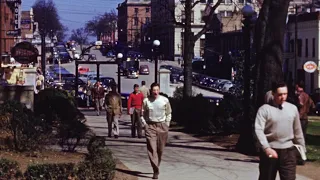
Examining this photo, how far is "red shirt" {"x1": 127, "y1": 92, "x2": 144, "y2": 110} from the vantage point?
20.4m

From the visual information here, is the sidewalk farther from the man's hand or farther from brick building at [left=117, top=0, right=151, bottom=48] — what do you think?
brick building at [left=117, top=0, right=151, bottom=48]

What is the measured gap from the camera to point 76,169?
1077 cm

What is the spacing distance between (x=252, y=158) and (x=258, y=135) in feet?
23.8

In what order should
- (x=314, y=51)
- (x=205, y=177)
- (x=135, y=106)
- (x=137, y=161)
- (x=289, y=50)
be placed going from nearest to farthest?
1. (x=205, y=177)
2. (x=137, y=161)
3. (x=135, y=106)
4. (x=314, y=51)
5. (x=289, y=50)

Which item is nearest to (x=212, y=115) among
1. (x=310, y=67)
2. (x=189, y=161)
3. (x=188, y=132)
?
(x=188, y=132)

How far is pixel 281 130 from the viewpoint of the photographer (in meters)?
8.63

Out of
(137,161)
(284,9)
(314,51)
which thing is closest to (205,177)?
(137,161)

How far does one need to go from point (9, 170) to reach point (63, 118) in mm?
9679

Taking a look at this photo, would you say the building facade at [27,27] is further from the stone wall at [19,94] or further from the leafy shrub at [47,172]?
the leafy shrub at [47,172]

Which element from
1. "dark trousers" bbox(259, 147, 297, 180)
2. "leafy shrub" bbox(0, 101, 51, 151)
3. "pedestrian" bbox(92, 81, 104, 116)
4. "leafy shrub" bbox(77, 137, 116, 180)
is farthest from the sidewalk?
"pedestrian" bbox(92, 81, 104, 116)

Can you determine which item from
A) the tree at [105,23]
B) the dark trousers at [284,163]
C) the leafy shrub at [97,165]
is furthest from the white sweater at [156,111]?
the tree at [105,23]

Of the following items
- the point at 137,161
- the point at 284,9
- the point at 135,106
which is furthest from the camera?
the point at 135,106

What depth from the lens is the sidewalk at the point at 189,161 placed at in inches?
509

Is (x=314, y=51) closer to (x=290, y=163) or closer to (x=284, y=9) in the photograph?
(x=284, y=9)
